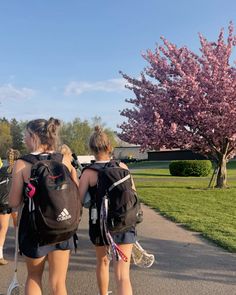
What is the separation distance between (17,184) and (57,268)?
2.41ft

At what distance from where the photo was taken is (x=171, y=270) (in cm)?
526

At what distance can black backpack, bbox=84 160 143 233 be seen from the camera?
351 cm

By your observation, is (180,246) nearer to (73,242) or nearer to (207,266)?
(207,266)

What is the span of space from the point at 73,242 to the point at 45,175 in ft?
2.11

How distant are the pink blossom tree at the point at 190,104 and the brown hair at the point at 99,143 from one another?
40.0ft

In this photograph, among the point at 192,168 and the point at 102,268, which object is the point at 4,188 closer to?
the point at 102,268

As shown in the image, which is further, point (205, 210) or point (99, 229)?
point (205, 210)

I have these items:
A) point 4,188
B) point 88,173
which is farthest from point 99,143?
point 4,188

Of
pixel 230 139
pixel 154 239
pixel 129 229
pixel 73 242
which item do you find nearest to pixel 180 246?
pixel 154 239

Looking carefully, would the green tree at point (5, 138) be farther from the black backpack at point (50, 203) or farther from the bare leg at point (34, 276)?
the black backpack at point (50, 203)

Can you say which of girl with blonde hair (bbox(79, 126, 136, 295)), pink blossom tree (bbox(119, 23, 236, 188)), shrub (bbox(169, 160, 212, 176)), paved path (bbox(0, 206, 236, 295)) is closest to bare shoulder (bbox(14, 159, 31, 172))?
girl with blonde hair (bbox(79, 126, 136, 295))

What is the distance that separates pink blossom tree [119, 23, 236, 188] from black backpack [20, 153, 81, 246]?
506 inches

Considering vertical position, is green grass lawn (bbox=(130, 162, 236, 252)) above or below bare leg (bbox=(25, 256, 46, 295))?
below

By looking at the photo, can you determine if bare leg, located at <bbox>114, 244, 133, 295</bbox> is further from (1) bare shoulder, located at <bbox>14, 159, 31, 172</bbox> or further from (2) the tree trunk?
(2) the tree trunk
